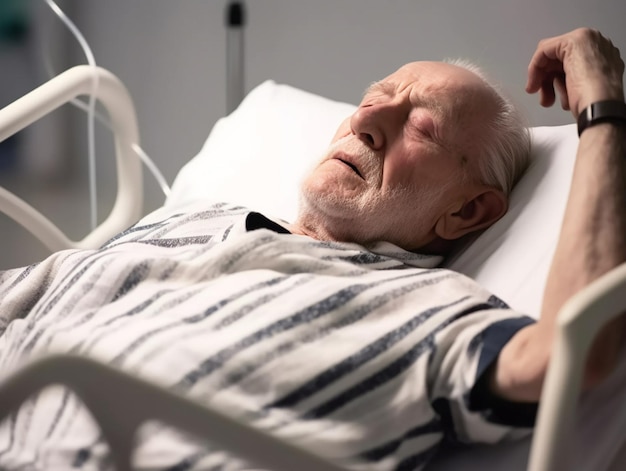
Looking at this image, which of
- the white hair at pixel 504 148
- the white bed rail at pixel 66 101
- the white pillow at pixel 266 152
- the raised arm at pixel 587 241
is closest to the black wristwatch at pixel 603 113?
the raised arm at pixel 587 241

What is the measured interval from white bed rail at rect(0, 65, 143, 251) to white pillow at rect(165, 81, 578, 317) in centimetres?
9

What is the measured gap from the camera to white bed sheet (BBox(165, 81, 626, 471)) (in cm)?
101

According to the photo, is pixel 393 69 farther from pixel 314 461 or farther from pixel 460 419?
pixel 314 461

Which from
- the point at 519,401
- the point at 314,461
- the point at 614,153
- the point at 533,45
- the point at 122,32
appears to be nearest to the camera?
the point at 314,461

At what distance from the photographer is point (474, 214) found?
1.40 m

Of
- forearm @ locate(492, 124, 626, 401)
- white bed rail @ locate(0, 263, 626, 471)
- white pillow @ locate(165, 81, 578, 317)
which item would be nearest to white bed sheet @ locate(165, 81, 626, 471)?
white pillow @ locate(165, 81, 578, 317)

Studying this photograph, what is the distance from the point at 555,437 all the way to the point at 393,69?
1.28 metres

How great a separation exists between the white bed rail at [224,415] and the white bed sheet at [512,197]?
21 cm

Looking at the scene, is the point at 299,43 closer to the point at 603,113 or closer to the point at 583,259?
the point at 603,113

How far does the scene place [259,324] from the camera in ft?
3.46

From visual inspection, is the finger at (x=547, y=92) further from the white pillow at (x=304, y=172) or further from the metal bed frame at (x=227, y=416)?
the metal bed frame at (x=227, y=416)

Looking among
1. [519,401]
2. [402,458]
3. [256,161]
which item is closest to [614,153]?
[519,401]

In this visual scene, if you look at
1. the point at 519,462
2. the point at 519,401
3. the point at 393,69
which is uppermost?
the point at 393,69

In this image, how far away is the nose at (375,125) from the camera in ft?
4.49
